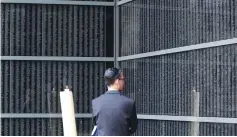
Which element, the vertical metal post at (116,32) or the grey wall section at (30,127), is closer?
the grey wall section at (30,127)

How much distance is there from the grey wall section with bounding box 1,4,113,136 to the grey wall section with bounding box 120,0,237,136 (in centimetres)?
46

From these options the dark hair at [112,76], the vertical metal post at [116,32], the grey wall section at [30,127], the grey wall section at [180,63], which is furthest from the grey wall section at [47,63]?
the dark hair at [112,76]

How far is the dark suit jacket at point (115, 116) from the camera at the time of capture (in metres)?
7.80

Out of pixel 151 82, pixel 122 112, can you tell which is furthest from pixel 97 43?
pixel 122 112

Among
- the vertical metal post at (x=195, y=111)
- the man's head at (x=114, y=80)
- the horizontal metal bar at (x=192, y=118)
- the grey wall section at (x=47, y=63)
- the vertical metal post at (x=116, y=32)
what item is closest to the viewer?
the man's head at (x=114, y=80)

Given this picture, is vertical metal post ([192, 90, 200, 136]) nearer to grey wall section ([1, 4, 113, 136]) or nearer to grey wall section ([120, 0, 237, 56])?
grey wall section ([120, 0, 237, 56])

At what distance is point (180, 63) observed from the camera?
390 inches

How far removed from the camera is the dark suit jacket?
7805mm

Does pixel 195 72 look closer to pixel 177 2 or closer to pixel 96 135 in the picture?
pixel 177 2

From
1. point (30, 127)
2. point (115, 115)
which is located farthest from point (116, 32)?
point (115, 115)

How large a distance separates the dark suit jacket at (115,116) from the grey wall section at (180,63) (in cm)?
135

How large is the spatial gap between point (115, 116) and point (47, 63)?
3928mm

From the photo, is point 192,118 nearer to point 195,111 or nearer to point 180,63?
point 195,111

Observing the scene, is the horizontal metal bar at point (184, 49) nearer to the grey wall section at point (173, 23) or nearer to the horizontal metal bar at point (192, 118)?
the grey wall section at point (173, 23)
